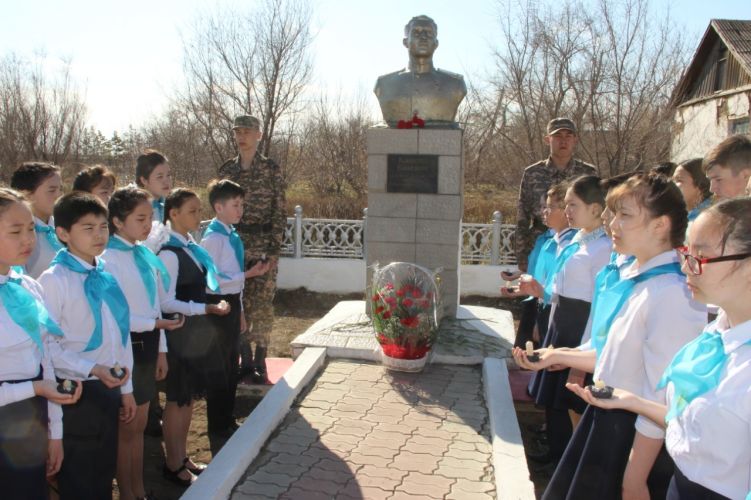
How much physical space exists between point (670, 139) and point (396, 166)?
260 inches

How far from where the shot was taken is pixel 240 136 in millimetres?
4367

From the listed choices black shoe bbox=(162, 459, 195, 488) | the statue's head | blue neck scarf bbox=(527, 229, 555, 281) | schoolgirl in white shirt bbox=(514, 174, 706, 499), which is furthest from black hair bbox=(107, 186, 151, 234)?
the statue's head

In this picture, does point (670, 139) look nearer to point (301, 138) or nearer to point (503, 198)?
point (503, 198)

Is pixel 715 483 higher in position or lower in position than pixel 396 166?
lower

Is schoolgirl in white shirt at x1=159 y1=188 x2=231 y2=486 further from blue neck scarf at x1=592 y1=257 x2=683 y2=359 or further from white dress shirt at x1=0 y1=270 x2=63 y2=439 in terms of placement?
blue neck scarf at x1=592 y1=257 x2=683 y2=359

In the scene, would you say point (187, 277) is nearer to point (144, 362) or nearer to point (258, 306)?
point (144, 362)

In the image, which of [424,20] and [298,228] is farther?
[298,228]

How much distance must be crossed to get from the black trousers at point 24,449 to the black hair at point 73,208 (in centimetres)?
60

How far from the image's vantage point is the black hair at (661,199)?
200 cm

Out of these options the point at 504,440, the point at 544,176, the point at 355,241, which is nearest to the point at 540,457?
the point at 504,440

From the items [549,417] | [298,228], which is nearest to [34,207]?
[549,417]

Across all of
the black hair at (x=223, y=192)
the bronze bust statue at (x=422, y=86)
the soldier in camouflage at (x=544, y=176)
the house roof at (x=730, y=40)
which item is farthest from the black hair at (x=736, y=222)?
the house roof at (x=730, y=40)

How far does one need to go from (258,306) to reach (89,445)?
7.45 ft

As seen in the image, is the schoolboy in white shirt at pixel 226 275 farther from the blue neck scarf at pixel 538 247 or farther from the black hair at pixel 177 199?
the blue neck scarf at pixel 538 247
